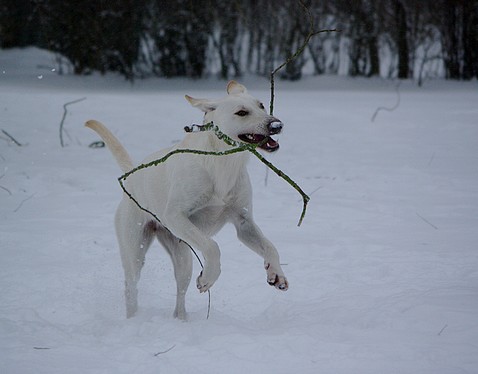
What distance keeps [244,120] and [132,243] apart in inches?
50.0

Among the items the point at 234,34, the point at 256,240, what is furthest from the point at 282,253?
the point at 234,34

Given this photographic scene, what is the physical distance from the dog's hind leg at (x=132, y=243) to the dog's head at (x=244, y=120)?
96 cm

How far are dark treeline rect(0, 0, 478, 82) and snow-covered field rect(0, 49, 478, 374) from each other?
5.52ft

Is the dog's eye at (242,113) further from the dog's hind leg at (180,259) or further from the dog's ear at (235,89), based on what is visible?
the dog's hind leg at (180,259)

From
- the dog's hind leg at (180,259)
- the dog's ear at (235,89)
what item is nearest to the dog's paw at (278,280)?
the dog's hind leg at (180,259)

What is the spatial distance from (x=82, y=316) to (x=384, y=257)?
2337 mm

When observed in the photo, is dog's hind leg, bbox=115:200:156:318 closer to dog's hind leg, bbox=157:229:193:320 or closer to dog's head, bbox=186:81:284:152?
dog's hind leg, bbox=157:229:193:320

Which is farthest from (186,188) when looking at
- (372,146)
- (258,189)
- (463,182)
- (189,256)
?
(372,146)

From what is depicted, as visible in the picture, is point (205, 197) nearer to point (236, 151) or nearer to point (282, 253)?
point (236, 151)

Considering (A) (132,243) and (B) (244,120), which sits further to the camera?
(A) (132,243)

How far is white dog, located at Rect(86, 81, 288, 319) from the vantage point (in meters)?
3.61

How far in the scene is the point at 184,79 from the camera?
44.2 ft

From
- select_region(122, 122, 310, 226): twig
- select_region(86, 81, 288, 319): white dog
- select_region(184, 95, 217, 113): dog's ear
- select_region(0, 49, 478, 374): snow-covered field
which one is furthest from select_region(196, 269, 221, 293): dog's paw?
select_region(184, 95, 217, 113): dog's ear

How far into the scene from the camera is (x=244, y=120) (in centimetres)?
361
